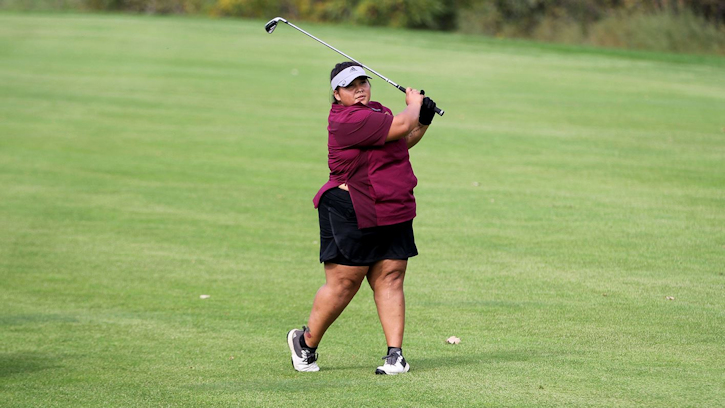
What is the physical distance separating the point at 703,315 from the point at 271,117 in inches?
529

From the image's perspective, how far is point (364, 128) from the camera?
6.17 metres

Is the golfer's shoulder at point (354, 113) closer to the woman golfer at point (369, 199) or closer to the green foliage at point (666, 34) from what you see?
the woman golfer at point (369, 199)

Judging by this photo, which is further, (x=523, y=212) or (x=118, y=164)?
(x=118, y=164)

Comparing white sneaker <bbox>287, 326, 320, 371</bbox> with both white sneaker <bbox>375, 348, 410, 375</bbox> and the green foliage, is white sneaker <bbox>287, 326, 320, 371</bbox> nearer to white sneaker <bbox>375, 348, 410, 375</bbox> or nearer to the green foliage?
white sneaker <bbox>375, 348, 410, 375</bbox>

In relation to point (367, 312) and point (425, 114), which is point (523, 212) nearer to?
point (367, 312)

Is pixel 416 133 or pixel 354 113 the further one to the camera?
pixel 416 133

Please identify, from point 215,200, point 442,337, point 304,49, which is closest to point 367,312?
point 442,337

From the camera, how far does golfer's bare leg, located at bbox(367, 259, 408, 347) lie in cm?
648

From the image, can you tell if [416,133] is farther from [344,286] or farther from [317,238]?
[317,238]

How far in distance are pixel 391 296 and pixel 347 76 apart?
1.35m

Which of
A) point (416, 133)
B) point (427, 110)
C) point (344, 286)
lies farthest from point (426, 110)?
point (344, 286)

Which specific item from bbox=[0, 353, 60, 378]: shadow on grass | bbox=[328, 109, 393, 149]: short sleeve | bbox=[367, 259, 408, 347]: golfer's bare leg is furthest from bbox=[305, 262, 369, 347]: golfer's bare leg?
bbox=[0, 353, 60, 378]: shadow on grass

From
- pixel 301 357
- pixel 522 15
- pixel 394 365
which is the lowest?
pixel 522 15

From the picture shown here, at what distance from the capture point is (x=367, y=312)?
28.2 ft
